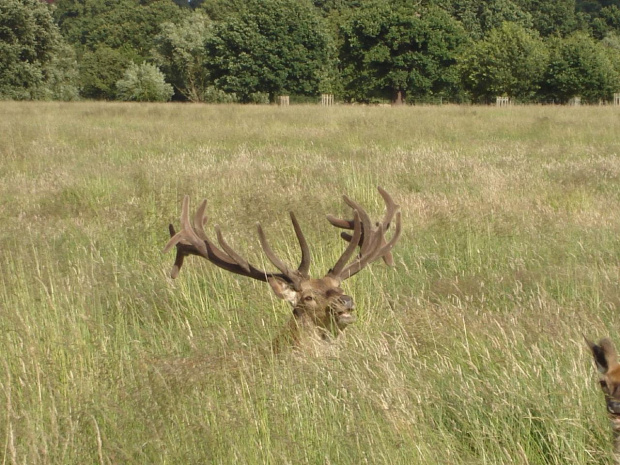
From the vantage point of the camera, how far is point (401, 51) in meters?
50.2

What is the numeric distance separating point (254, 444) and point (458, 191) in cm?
669

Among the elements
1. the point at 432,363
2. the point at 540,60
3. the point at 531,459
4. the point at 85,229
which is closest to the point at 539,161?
the point at 85,229

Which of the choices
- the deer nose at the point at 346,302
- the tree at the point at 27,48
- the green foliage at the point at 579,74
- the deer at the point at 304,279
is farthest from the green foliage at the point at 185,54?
the deer nose at the point at 346,302

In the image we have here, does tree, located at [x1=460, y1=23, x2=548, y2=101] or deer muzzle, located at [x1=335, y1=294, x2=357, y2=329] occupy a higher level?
tree, located at [x1=460, y1=23, x2=548, y2=101]

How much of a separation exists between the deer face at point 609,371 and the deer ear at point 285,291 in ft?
6.26

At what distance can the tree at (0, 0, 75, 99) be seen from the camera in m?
40.1

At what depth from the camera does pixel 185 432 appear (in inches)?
112

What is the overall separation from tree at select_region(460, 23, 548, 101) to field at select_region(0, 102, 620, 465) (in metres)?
36.2

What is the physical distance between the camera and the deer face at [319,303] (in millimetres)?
3660

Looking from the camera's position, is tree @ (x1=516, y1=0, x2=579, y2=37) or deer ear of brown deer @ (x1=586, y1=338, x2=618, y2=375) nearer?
deer ear of brown deer @ (x1=586, y1=338, x2=618, y2=375)

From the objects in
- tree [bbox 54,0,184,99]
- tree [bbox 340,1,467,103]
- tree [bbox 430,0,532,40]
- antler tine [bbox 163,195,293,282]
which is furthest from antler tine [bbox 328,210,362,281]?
tree [bbox 430,0,532,40]

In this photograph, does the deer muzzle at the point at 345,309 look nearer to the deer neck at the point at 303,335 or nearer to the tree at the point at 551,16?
the deer neck at the point at 303,335

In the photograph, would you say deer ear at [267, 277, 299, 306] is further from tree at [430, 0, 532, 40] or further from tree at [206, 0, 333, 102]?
tree at [430, 0, 532, 40]

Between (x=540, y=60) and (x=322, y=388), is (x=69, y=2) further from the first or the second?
(x=322, y=388)
